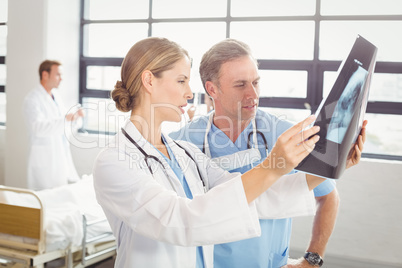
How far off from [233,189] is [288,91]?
320cm

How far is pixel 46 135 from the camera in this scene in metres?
4.05

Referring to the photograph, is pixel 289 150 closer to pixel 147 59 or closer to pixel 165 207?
pixel 165 207

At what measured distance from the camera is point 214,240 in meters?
0.95

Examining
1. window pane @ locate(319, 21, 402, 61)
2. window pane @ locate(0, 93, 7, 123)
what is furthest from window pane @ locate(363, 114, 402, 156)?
window pane @ locate(0, 93, 7, 123)

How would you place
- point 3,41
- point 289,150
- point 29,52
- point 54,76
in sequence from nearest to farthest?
point 289,150, point 54,76, point 29,52, point 3,41

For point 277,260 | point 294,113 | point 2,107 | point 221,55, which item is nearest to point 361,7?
point 294,113

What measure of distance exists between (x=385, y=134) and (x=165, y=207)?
127 inches


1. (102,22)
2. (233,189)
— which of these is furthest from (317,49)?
(233,189)

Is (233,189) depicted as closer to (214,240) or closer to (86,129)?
(214,240)

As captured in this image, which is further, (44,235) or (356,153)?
(44,235)

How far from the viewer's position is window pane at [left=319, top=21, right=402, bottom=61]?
364 cm

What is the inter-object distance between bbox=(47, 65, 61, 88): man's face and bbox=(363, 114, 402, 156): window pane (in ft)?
9.17

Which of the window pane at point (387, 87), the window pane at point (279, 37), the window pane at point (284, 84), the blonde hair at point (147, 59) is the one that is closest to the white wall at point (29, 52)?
the window pane at point (279, 37)

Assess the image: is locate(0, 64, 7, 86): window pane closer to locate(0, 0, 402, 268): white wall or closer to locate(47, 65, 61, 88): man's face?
locate(0, 0, 402, 268): white wall
